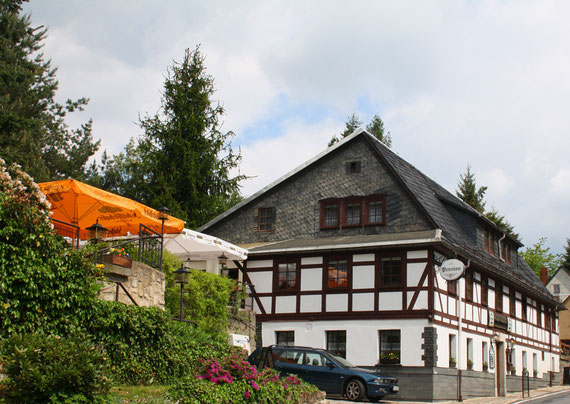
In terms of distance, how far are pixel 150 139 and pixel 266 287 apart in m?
14.4

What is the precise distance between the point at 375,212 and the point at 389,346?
557 cm

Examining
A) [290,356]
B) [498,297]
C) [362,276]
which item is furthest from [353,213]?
[290,356]

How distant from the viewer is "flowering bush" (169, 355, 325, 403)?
13231 mm

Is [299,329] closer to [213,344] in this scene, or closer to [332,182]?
[332,182]

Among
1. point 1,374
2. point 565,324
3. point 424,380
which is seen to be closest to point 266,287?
point 424,380

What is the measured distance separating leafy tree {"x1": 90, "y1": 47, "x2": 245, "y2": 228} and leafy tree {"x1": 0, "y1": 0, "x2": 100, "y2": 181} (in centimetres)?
491

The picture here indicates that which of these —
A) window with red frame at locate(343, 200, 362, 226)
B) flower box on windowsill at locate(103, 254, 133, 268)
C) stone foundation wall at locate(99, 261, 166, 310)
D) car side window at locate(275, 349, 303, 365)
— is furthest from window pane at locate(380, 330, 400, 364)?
flower box on windowsill at locate(103, 254, 133, 268)

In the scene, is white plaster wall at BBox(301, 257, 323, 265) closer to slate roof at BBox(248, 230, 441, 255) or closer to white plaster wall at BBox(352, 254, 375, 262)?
slate roof at BBox(248, 230, 441, 255)

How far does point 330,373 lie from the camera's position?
21219 millimetres

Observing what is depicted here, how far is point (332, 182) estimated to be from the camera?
100 ft

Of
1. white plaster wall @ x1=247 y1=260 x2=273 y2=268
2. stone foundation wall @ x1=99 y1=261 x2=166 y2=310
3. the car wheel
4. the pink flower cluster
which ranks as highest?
white plaster wall @ x1=247 y1=260 x2=273 y2=268

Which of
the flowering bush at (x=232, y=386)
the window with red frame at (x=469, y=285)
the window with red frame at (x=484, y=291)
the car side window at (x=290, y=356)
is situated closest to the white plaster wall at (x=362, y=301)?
the window with red frame at (x=469, y=285)

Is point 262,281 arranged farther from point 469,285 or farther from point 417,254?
point 469,285

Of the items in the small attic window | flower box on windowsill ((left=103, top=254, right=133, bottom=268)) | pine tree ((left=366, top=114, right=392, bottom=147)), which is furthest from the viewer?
pine tree ((left=366, top=114, right=392, bottom=147))
